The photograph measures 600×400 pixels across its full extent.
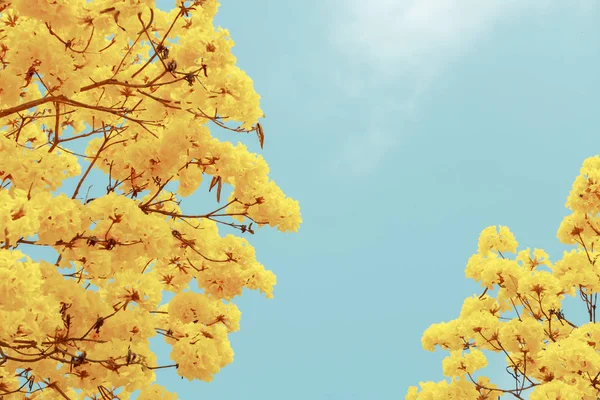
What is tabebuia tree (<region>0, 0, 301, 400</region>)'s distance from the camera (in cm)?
407

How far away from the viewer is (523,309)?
808 cm

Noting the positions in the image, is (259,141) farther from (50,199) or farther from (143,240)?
(50,199)

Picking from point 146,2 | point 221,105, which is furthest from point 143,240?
point 146,2

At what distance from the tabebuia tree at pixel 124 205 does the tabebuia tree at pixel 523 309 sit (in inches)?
139

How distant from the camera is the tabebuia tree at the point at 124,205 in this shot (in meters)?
4.07

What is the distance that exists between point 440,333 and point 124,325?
4895 millimetres

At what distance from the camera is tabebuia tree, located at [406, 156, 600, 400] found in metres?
7.33

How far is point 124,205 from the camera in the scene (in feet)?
14.1

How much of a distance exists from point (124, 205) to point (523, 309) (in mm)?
5825

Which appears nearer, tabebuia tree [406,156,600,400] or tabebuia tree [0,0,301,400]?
tabebuia tree [0,0,301,400]

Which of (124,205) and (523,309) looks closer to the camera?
(124,205)

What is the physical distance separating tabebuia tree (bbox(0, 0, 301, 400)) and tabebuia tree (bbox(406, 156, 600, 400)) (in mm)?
3527

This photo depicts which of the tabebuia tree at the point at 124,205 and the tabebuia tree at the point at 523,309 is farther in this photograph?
the tabebuia tree at the point at 523,309

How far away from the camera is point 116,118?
5.83 metres
